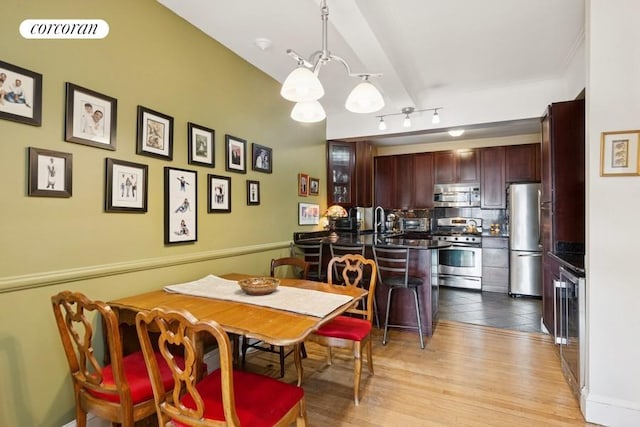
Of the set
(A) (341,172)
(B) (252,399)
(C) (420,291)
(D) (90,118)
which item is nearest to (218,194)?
(D) (90,118)

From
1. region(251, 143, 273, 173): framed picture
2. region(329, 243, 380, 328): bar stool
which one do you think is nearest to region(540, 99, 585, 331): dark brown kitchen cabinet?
region(329, 243, 380, 328): bar stool

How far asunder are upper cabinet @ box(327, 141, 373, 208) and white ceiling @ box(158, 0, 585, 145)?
0.78 meters

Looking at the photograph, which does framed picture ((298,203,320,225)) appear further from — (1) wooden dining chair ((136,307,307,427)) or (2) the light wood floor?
(1) wooden dining chair ((136,307,307,427))

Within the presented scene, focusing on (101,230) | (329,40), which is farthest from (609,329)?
(101,230)

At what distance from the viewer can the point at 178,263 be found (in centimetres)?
239

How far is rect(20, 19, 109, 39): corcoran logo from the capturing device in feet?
5.29

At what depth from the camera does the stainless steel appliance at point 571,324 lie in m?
2.05

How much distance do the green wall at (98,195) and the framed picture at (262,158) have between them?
7.4 inches

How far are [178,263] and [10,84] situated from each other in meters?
1.37

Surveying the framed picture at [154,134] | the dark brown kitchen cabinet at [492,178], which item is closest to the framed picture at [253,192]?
the framed picture at [154,134]

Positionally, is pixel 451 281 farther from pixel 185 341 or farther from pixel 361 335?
pixel 185 341

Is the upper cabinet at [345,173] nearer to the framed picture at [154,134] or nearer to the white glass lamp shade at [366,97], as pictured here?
the framed picture at [154,134]

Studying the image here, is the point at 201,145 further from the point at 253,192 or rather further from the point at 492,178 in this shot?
the point at 492,178

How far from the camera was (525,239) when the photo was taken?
4.67 metres
